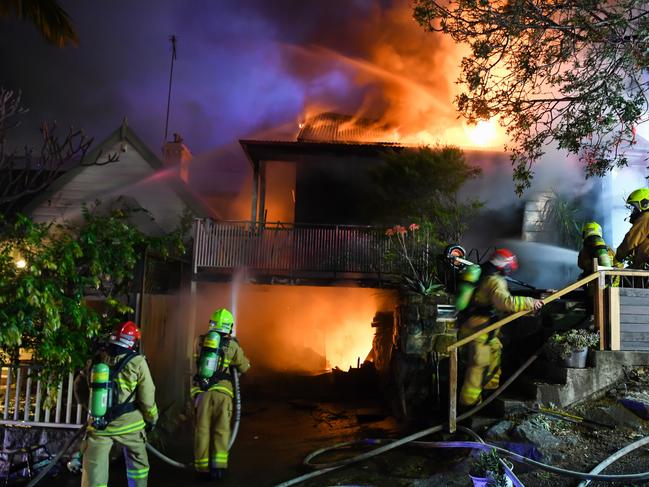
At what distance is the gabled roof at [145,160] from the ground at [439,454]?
6.51m

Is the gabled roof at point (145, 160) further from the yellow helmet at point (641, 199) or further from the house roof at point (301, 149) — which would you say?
the yellow helmet at point (641, 199)

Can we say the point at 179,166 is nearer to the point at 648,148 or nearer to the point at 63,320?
the point at 63,320

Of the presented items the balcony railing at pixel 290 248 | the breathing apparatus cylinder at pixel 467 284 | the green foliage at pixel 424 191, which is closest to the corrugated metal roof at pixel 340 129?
the green foliage at pixel 424 191

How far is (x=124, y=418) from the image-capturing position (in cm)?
440

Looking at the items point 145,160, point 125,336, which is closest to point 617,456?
point 125,336

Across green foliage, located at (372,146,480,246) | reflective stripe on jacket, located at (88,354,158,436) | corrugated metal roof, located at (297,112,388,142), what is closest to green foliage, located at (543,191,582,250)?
green foliage, located at (372,146,480,246)

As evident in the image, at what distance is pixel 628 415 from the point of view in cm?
512

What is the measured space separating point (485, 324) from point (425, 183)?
590cm

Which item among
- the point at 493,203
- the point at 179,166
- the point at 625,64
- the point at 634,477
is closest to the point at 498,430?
the point at 634,477

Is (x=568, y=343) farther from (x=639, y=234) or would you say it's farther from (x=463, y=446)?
(x=639, y=234)

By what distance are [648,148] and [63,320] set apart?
43.7 ft

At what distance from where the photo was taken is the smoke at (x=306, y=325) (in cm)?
1384

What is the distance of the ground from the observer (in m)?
4.55

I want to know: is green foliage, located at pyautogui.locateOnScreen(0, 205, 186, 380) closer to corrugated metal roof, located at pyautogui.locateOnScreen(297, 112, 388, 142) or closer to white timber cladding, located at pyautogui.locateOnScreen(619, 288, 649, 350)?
white timber cladding, located at pyautogui.locateOnScreen(619, 288, 649, 350)
